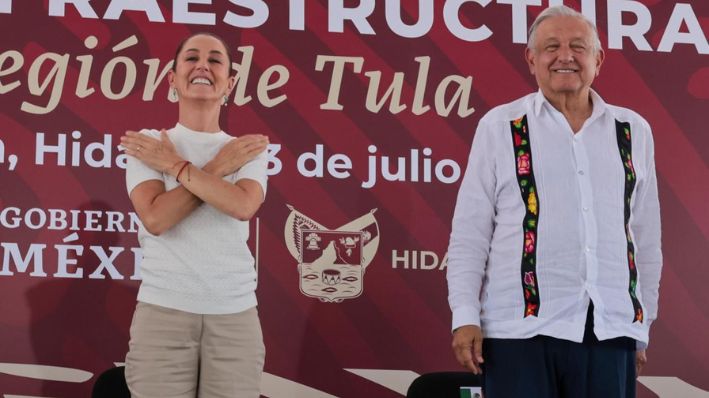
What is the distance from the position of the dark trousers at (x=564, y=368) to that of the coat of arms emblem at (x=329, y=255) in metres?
1.31

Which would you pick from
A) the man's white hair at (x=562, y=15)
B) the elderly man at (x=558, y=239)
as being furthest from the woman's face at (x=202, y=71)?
the man's white hair at (x=562, y=15)

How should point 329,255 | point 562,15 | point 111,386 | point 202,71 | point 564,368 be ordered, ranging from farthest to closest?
point 329,255 → point 111,386 → point 202,71 → point 562,15 → point 564,368

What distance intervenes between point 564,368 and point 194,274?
94 cm

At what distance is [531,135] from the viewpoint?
2100mm

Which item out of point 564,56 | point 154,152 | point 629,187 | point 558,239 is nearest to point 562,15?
point 564,56

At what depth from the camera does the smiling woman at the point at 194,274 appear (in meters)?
2.15

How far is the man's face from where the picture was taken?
2.12 meters

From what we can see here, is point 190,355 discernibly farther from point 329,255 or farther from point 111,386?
point 329,255

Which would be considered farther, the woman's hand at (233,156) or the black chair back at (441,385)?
the black chair back at (441,385)

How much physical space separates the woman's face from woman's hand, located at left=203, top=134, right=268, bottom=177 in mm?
178

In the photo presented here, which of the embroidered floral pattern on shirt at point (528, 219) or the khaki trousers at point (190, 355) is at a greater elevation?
the embroidered floral pattern on shirt at point (528, 219)

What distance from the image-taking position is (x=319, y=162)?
3287 mm

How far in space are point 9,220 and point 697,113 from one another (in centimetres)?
274

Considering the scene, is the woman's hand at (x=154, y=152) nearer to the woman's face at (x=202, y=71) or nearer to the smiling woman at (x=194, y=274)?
the smiling woman at (x=194, y=274)
